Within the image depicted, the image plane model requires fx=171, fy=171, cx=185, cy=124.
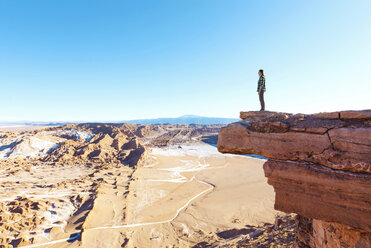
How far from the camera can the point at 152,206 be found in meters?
13.4

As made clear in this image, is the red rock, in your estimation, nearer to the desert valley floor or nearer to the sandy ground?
the desert valley floor

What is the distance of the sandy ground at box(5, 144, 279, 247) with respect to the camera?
32.1ft

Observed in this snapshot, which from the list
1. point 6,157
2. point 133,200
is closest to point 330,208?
point 133,200

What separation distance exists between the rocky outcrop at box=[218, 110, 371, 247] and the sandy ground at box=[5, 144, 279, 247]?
22.5 ft

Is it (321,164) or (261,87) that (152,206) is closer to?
(261,87)

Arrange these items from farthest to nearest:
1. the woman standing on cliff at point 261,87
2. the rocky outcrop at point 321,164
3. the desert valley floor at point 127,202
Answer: the desert valley floor at point 127,202 < the woman standing on cliff at point 261,87 < the rocky outcrop at point 321,164

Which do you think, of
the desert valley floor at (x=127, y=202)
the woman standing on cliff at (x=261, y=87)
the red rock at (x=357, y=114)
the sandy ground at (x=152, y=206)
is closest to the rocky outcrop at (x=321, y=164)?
the red rock at (x=357, y=114)

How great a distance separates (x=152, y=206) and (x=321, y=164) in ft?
40.7

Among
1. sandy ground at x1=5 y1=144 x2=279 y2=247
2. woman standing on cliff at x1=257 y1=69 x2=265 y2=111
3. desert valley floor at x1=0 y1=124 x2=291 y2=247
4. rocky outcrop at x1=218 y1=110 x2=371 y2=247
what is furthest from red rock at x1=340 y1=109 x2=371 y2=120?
sandy ground at x1=5 y1=144 x2=279 y2=247

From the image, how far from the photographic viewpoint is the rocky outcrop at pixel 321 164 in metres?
3.48

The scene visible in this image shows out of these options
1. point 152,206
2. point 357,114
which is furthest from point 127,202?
point 357,114

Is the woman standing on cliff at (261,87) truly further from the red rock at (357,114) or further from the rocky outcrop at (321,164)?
the red rock at (357,114)

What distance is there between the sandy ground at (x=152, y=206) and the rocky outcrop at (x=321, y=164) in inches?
269

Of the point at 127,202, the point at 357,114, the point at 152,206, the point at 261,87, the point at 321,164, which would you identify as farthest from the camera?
the point at 127,202
